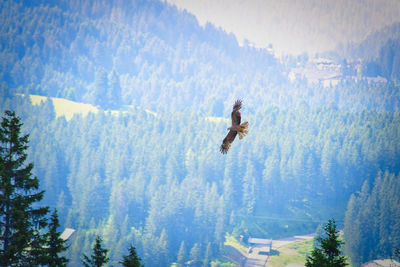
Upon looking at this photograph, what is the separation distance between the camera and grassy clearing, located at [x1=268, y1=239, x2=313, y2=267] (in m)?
65.6

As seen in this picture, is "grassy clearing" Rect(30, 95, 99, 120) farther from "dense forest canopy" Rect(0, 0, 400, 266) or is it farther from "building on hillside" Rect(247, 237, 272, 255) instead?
"building on hillside" Rect(247, 237, 272, 255)

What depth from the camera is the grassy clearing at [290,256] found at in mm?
65562

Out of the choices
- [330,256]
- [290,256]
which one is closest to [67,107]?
[290,256]

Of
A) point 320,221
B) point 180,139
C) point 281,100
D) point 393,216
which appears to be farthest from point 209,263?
point 281,100

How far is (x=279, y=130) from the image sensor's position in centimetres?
11806

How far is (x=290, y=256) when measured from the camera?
66812 mm

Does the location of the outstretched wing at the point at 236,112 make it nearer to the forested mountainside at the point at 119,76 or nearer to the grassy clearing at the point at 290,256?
the grassy clearing at the point at 290,256

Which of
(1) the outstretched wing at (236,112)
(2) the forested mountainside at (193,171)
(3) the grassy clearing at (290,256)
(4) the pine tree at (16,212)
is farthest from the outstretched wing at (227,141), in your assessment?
(2) the forested mountainside at (193,171)

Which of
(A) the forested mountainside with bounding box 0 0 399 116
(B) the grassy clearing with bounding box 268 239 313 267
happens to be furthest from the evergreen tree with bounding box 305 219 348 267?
(A) the forested mountainside with bounding box 0 0 399 116

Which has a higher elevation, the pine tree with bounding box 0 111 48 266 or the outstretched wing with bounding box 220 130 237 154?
the outstretched wing with bounding box 220 130 237 154

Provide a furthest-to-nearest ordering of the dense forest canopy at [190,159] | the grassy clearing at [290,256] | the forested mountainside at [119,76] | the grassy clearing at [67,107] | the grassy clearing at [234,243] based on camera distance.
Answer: the forested mountainside at [119,76]
the grassy clearing at [67,107]
the dense forest canopy at [190,159]
the grassy clearing at [234,243]
the grassy clearing at [290,256]

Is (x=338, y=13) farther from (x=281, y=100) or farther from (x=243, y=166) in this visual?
(x=243, y=166)

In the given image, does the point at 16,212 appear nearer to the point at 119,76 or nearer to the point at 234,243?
the point at 234,243

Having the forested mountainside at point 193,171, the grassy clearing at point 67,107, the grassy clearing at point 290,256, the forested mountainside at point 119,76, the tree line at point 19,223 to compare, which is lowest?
the tree line at point 19,223
